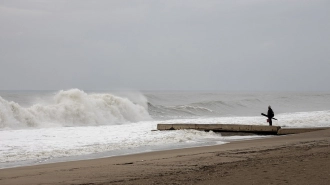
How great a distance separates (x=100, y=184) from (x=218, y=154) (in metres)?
4.18

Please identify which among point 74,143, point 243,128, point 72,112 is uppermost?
point 72,112

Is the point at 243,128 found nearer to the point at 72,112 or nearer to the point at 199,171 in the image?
the point at 199,171

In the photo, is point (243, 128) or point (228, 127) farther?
point (228, 127)

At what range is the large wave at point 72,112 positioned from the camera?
2428cm

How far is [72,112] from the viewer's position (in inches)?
1093

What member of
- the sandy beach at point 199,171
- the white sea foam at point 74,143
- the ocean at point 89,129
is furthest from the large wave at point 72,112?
the sandy beach at point 199,171

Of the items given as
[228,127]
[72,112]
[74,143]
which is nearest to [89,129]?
[74,143]

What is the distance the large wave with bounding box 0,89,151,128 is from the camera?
79.7 ft

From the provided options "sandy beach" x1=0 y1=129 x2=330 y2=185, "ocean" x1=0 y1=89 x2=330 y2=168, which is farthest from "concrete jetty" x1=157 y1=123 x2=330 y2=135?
"sandy beach" x1=0 y1=129 x2=330 y2=185

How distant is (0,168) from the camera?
9.55 m

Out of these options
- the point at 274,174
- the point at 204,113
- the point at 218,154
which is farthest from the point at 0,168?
the point at 204,113

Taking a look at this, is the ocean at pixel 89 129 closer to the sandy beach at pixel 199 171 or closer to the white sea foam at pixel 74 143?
the white sea foam at pixel 74 143

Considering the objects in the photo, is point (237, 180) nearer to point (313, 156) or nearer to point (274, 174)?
point (274, 174)

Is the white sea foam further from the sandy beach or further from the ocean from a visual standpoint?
the sandy beach
